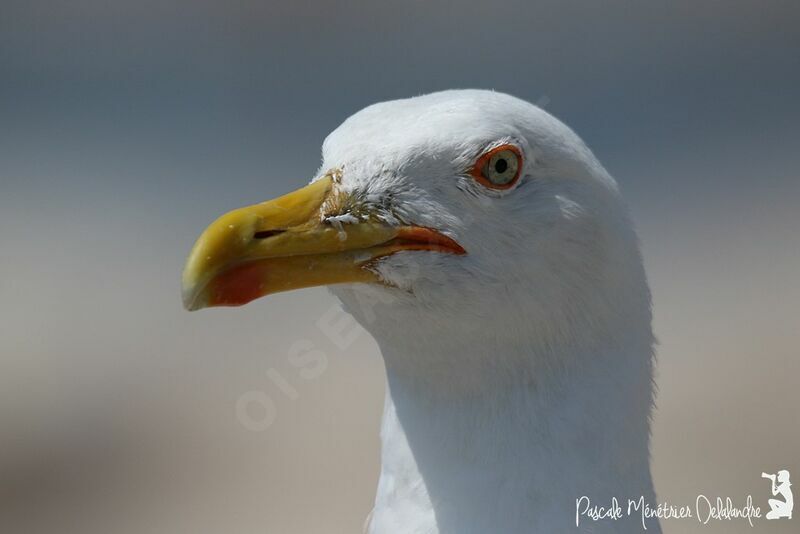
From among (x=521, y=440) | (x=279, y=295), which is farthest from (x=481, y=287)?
(x=279, y=295)

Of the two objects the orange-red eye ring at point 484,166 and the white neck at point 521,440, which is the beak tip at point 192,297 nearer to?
the white neck at point 521,440

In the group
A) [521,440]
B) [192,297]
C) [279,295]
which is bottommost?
[521,440]

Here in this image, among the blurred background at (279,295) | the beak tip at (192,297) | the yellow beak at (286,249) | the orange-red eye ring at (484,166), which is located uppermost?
Result: the blurred background at (279,295)

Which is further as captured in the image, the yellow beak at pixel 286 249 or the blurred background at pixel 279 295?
the blurred background at pixel 279 295

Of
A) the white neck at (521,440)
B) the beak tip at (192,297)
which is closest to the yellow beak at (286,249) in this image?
the beak tip at (192,297)

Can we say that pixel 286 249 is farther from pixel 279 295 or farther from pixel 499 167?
pixel 279 295

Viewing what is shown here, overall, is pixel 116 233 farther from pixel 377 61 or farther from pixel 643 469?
pixel 643 469

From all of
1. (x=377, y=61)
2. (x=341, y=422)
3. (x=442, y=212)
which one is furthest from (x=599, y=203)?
(x=377, y=61)
